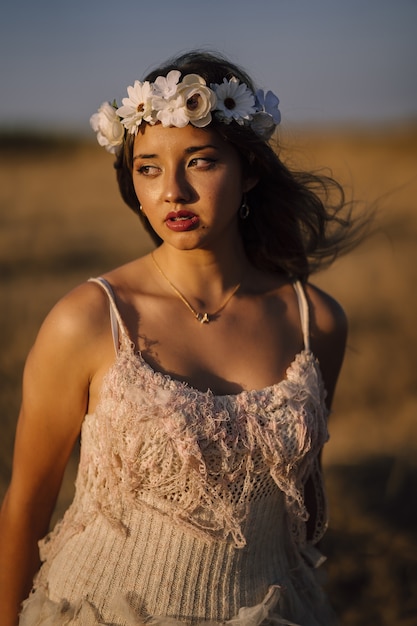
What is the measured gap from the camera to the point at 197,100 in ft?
7.73

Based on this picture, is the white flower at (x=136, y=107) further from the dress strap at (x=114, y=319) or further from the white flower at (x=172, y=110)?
the dress strap at (x=114, y=319)

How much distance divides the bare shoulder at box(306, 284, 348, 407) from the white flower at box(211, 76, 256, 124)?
63cm

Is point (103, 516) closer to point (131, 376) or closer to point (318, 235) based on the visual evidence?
point (131, 376)

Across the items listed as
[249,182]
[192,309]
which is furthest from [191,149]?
[192,309]

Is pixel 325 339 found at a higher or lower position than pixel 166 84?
lower

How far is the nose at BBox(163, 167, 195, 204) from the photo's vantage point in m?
2.30

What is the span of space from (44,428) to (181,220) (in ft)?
2.16

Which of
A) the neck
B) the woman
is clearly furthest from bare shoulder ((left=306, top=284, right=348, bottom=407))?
the neck

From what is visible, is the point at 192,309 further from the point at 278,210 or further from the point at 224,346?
the point at 278,210

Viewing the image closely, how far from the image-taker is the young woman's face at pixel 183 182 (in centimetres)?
233

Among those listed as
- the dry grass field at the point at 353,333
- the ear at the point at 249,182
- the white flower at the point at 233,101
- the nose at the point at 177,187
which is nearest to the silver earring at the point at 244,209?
the ear at the point at 249,182

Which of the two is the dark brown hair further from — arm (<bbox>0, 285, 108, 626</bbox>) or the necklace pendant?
arm (<bbox>0, 285, 108, 626</bbox>)

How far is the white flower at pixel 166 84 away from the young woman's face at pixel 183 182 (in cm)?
9

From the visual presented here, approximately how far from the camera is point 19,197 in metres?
15.9
